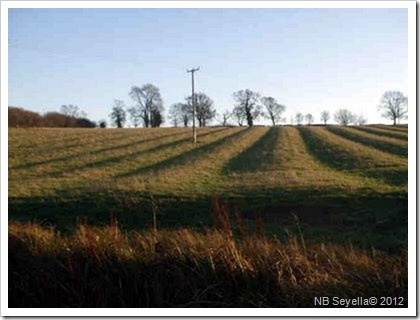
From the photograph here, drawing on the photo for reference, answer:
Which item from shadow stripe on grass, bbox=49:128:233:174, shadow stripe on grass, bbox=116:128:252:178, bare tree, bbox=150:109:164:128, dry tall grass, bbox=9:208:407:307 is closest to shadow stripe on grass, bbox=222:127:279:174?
shadow stripe on grass, bbox=116:128:252:178

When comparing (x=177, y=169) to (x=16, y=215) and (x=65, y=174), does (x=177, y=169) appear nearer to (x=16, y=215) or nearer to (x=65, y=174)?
(x=65, y=174)

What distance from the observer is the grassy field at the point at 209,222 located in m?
6.06

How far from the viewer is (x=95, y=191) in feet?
57.5

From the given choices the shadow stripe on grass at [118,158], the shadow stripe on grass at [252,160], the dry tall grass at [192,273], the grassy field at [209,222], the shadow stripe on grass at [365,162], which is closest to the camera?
the dry tall grass at [192,273]

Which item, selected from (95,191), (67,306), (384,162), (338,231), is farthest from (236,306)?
(384,162)

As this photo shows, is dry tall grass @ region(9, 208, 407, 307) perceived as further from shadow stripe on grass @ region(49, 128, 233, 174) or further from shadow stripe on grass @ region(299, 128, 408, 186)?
shadow stripe on grass @ region(49, 128, 233, 174)

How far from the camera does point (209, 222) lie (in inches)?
523

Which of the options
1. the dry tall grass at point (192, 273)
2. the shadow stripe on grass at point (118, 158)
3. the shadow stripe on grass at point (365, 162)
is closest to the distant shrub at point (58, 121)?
the shadow stripe on grass at point (118, 158)

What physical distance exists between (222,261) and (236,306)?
689 millimetres

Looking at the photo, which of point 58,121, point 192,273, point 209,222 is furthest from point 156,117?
point 192,273

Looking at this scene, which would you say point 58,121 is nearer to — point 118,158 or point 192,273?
point 118,158

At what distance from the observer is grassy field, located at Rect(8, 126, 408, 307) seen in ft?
19.9

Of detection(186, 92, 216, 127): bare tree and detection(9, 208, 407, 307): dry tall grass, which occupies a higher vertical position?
detection(186, 92, 216, 127): bare tree

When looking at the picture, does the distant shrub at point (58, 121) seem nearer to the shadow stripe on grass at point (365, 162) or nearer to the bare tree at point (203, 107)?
the bare tree at point (203, 107)
